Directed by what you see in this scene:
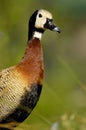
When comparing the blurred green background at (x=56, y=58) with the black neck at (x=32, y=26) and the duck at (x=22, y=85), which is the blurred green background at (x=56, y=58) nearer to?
the duck at (x=22, y=85)

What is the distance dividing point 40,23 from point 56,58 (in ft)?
5.82

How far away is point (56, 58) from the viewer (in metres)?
6.15

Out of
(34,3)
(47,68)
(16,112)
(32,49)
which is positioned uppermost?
(34,3)

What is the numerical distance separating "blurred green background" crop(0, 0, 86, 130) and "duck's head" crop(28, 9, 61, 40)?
0.21m

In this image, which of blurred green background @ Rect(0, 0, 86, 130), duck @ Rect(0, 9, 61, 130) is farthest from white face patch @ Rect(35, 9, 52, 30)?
blurred green background @ Rect(0, 0, 86, 130)

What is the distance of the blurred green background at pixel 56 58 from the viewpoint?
10.2 ft

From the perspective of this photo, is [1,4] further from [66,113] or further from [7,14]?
[66,113]

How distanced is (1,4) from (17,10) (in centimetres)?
15

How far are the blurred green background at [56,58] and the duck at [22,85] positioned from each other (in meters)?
0.06

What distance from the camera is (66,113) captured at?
3.05 m

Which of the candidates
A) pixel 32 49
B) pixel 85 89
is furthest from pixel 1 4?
pixel 85 89

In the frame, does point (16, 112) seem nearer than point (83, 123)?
No

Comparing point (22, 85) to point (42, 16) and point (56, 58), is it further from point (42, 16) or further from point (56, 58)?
point (56, 58)

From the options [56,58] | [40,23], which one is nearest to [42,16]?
[40,23]
